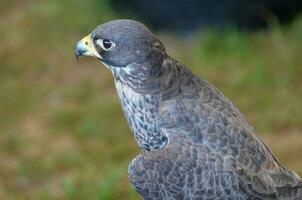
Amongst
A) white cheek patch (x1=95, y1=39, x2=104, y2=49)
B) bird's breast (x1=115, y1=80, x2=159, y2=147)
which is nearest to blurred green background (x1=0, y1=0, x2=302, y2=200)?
bird's breast (x1=115, y1=80, x2=159, y2=147)

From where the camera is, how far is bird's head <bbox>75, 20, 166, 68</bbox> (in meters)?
4.41

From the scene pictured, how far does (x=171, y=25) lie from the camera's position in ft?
29.0

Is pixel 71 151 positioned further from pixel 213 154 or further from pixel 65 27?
pixel 213 154

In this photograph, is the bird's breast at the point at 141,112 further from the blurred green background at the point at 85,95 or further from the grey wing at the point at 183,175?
the blurred green background at the point at 85,95

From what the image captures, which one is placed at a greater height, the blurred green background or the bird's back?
the blurred green background

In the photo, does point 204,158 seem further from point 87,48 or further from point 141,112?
point 87,48

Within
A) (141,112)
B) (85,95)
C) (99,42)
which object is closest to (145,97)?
(141,112)

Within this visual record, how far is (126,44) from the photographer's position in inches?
174

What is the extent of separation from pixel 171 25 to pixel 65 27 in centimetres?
124

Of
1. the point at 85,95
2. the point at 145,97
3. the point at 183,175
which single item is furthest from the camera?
the point at 85,95

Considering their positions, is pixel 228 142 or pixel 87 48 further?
pixel 87 48

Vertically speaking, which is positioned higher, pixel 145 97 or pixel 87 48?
pixel 87 48

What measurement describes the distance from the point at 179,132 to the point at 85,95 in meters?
3.97

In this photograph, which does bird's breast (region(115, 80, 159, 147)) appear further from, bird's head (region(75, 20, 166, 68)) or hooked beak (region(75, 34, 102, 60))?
hooked beak (region(75, 34, 102, 60))
